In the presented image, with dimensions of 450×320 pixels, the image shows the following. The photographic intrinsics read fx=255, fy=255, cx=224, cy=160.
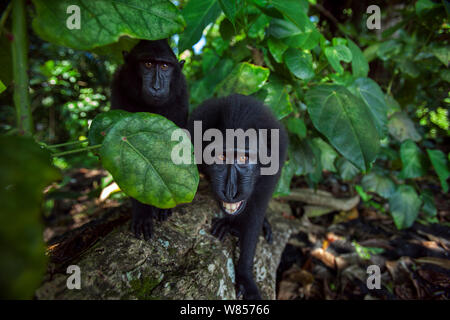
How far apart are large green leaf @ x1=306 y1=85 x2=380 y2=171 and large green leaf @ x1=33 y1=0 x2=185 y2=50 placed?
4.18 ft

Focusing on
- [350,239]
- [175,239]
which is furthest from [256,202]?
[350,239]

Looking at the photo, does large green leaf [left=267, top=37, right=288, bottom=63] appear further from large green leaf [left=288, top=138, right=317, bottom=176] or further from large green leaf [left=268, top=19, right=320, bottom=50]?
large green leaf [left=288, top=138, right=317, bottom=176]

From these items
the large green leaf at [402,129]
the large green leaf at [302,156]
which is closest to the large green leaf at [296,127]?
the large green leaf at [302,156]

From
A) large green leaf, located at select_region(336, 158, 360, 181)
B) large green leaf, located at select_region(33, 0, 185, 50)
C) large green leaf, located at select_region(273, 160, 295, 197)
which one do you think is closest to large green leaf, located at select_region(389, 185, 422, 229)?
large green leaf, located at select_region(336, 158, 360, 181)

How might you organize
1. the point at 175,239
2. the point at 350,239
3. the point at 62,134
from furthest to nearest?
the point at 62,134
the point at 350,239
the point at 175,239

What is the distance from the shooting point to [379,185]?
10.9 feet

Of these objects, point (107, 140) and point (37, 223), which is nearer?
point (37, 223)

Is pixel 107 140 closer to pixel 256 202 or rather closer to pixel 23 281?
pixel 23 281

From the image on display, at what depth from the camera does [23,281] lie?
59cm

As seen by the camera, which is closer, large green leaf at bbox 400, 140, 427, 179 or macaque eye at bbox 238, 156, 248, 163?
macaque eye at bbox 238, 156, 248, 163

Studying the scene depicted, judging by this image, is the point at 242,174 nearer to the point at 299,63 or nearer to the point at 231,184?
the point at 231,184

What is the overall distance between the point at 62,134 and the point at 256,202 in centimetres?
394

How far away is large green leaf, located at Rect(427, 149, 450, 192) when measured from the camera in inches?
116
